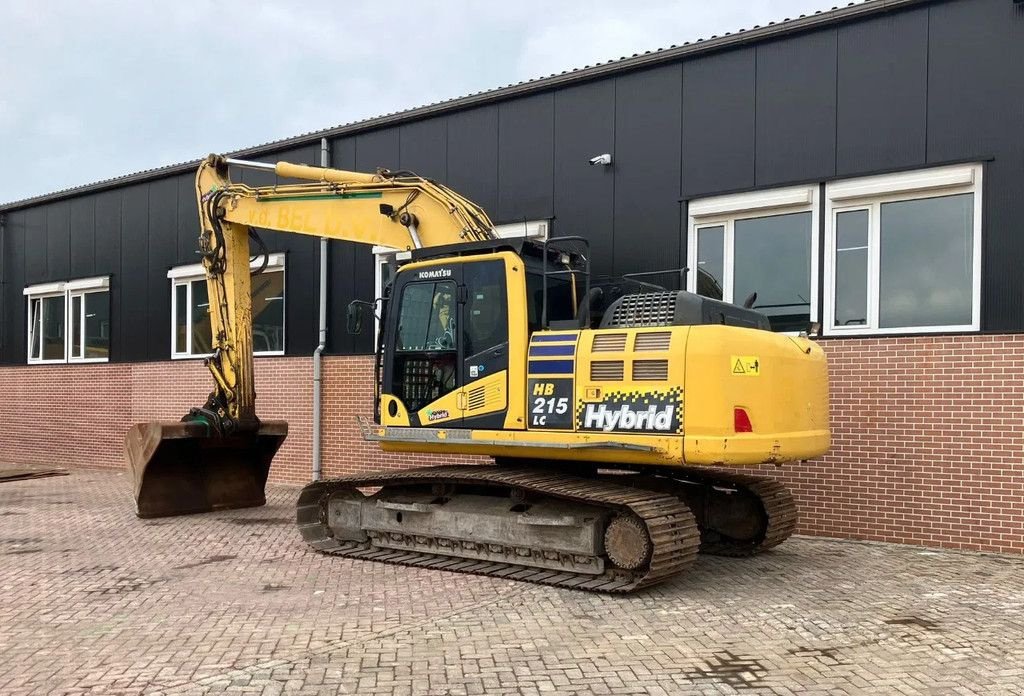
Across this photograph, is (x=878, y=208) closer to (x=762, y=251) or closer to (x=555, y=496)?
(x=762, y=251)

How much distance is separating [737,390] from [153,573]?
5.21 meters

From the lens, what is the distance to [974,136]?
28.5ft

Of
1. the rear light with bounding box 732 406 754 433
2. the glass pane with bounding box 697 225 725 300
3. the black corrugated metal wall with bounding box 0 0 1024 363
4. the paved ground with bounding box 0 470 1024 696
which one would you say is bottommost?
the paved ground with bounding box 0 470 1024 696

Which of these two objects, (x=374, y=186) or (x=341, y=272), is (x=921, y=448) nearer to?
(x=374, y=186)

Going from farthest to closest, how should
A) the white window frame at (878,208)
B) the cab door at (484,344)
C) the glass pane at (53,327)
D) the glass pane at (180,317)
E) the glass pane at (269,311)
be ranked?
the glass pane at (53,327)
the glass pane at (180,317)
the glass pane at (269,311)
the white window frame at (878,208)
the cab door at (484,344)

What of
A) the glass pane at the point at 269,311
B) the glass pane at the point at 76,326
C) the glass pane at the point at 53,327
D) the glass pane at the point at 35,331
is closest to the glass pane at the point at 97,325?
the glass pane at the point at 76,326

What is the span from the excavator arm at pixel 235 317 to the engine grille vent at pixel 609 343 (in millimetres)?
2889

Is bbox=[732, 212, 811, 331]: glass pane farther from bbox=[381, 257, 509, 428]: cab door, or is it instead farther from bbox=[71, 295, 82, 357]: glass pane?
bbox=[71, 295, 82, 357]: glass pane

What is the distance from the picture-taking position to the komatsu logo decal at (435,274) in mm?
7898

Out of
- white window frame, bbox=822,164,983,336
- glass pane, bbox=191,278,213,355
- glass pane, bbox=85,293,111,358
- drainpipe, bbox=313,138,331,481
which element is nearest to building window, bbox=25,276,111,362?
glass pane, bbox=85,293,111,358

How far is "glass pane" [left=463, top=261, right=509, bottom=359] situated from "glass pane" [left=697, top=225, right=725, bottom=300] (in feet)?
11.7

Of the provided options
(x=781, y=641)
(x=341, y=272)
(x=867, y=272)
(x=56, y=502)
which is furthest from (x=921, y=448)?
(x=56, y=502)

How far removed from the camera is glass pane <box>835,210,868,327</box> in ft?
30.8

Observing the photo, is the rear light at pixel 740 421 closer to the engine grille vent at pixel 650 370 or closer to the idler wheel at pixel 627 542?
the engine grille vent at pixel 650 370
